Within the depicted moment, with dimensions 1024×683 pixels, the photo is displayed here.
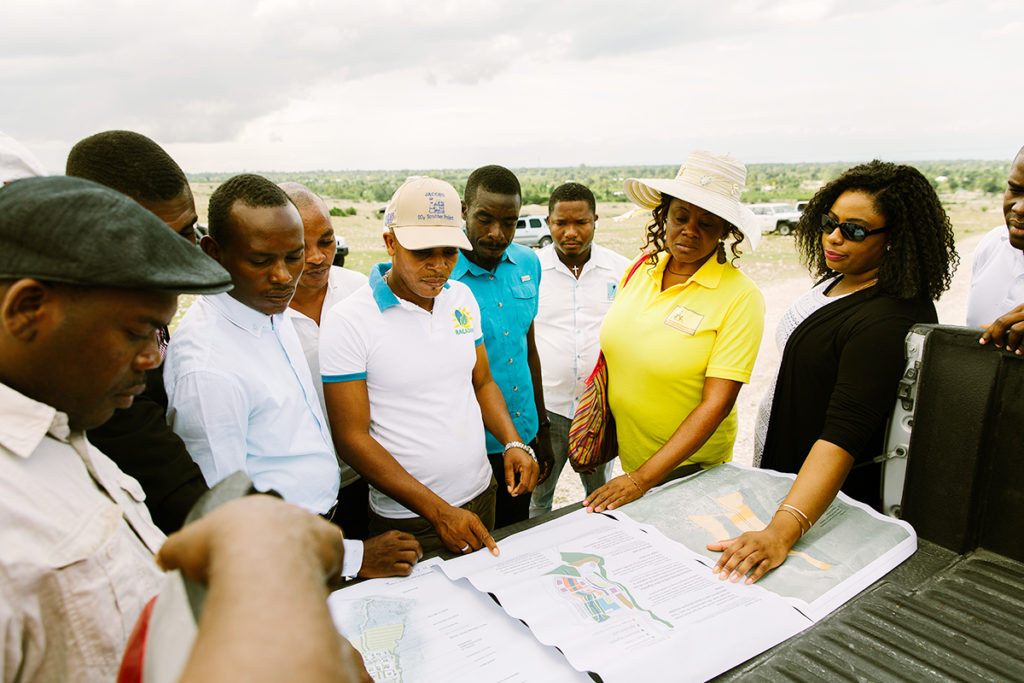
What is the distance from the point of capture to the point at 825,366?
1809 millimetres

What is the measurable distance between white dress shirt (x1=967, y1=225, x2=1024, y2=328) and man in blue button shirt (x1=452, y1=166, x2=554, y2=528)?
203 cm

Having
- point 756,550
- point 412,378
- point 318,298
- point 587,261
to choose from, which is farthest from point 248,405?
point 587,261

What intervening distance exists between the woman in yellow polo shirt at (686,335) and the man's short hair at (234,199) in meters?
1.31

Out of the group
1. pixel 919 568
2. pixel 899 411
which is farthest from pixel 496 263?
pixel 919 568

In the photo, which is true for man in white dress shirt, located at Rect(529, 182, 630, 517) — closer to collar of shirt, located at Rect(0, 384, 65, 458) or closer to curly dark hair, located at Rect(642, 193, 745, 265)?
curly dark hair, located at Rect(642, 193, 745, 265)

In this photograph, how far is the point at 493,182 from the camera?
2805 mm

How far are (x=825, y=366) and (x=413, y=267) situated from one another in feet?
4.44

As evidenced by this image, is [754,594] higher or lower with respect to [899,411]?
lower

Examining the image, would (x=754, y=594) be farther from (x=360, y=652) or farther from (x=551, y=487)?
(x=551, y=487)

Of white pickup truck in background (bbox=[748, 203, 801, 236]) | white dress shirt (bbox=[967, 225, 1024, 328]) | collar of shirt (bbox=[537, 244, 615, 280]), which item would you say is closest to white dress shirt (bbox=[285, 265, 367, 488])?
collar of shirt (bbox=[537, 244, 615, 280])

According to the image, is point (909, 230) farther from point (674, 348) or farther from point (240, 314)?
point (240, 314)

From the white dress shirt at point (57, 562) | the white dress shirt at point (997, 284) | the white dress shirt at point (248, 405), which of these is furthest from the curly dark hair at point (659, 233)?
the white dress shirt at point (57, 562)

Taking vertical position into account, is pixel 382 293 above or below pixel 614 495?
above

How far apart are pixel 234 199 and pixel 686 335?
1.51 metres
